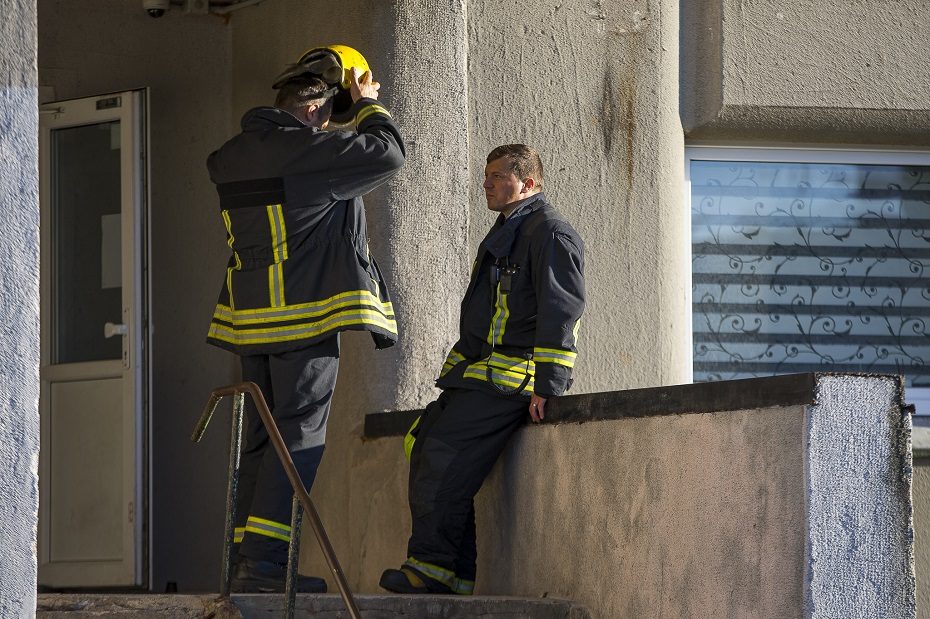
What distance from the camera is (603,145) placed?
689 centimetres

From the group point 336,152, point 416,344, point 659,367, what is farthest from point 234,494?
point 659,367

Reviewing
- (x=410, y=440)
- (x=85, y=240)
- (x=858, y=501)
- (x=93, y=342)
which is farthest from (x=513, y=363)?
(x=85, y=240)

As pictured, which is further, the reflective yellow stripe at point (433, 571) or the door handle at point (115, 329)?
the door handle at point (115, 329)

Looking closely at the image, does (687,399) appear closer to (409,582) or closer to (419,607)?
(419,607)

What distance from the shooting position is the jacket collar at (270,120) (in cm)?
509

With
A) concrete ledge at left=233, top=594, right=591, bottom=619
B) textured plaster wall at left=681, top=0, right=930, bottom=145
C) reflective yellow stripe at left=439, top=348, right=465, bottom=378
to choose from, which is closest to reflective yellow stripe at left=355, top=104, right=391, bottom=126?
reflective yellow stripe at left=439, top=348, right=465, bottom=378

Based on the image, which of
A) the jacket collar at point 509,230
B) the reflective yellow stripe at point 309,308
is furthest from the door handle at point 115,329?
the jacket collar at point 509,230

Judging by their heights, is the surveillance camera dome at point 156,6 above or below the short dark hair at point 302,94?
above

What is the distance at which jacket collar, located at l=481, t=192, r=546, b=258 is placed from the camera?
531 centimetres

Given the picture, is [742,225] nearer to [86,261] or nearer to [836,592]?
[86,261]

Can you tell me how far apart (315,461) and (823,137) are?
3.73m

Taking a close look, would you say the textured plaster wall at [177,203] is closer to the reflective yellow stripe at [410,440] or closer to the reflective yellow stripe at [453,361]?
the reflective yellow stripe at [410,440]

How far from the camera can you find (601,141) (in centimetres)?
689

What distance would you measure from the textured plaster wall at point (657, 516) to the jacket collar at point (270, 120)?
1404mm
